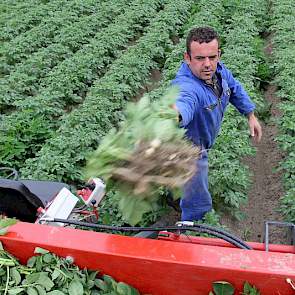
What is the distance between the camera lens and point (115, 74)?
21.9 ft

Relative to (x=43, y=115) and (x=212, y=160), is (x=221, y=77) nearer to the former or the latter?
(x=212, y=160)

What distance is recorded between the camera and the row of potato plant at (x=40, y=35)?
7.62 meters

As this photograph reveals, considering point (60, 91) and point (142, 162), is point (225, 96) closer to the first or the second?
point (142, 162)

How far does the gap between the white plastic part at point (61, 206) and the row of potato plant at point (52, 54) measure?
3254 mm

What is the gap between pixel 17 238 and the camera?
2418mm

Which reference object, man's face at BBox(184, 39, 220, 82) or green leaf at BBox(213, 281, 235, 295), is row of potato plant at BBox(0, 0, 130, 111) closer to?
man's face at BBox(184, 39, 220, 82)

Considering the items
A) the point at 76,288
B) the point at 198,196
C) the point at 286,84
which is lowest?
the point at 286,84

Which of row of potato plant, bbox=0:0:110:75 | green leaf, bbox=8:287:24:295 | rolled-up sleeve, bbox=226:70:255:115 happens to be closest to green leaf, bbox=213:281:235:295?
green leaf, bbox=8:287:24:295

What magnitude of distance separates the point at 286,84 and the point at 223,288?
4.52m

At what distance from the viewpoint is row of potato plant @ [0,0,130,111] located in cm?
647

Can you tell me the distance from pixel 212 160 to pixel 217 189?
32 centimetres

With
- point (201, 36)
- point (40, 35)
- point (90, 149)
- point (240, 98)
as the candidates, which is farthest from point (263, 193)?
point (40, 35)

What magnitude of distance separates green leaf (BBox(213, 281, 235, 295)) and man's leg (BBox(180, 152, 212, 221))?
113 cm

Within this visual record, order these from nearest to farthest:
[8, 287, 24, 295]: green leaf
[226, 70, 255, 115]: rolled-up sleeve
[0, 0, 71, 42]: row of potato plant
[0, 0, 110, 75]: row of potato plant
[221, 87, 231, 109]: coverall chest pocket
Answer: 1. [8, 287, 24, 295]: green leaf
2. [221, 87, 231, 109]: coverall chest pocket
3. [226, 70, 255, 115]: rolled-up sleeve
4. [0, 0, 110, 75]: row of potato plant
5. [0, 0, 71, 42]: row of potato plant
